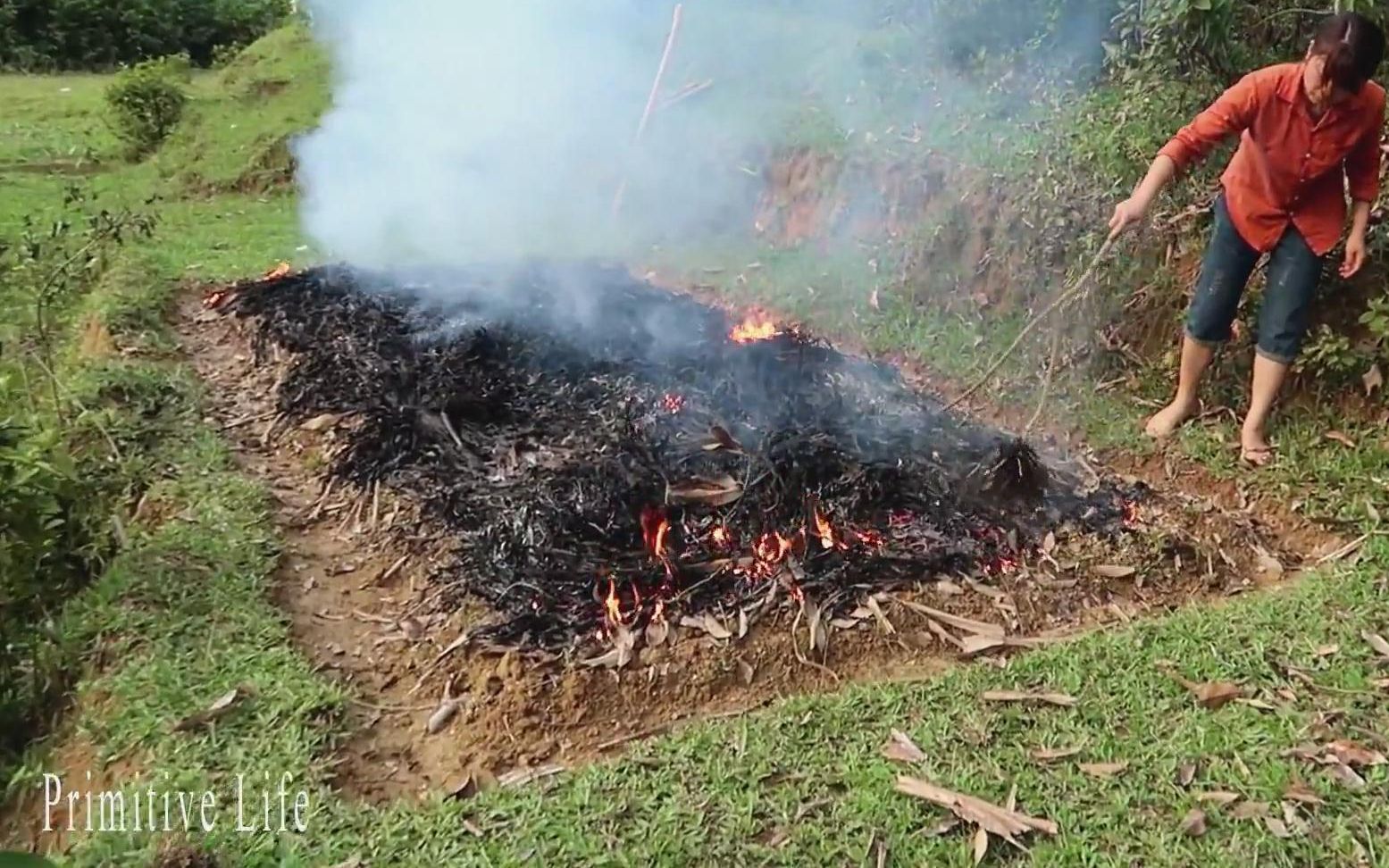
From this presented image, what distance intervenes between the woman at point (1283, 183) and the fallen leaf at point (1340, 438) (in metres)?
0.27

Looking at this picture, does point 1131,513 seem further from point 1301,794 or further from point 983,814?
point 983,814

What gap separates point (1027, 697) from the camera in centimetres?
315

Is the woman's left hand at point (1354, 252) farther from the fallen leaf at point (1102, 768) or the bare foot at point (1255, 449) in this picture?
the fallen leaf at point (1102, 768)

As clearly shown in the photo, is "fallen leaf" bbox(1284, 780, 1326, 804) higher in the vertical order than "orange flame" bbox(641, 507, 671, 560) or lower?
higher

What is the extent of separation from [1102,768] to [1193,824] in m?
0.27

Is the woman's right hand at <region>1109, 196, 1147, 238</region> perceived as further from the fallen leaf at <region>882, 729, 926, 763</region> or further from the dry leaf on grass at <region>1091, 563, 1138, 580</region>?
the fallen leaf at <region>882, 729, 926, 763</region>

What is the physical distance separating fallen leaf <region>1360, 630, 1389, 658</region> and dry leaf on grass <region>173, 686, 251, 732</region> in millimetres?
3698

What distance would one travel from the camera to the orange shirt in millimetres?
4047

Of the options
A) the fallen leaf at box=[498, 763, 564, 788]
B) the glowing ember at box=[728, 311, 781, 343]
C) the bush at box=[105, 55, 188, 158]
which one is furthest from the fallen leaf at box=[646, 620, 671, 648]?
the bush at box=[105, 55, 188, 158]

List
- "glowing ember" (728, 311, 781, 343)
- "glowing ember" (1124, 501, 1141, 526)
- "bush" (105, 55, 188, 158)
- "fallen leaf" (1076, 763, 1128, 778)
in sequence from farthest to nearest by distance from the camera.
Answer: "bush" (105, 55, 188, 158)
"glowing ember" (728, 311, 781, 343)
"glowing ember" (1124, 501, 1141, 526)
"fallen leaf" (1076, 763, 1128, 778)

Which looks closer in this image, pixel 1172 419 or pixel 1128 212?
pixel 1128 212

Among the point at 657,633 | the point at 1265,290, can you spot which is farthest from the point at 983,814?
the point at 1265,290

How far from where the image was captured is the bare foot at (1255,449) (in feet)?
15.2

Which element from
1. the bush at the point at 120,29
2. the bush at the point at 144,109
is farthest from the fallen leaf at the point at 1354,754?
the bush at the point at 120,29
